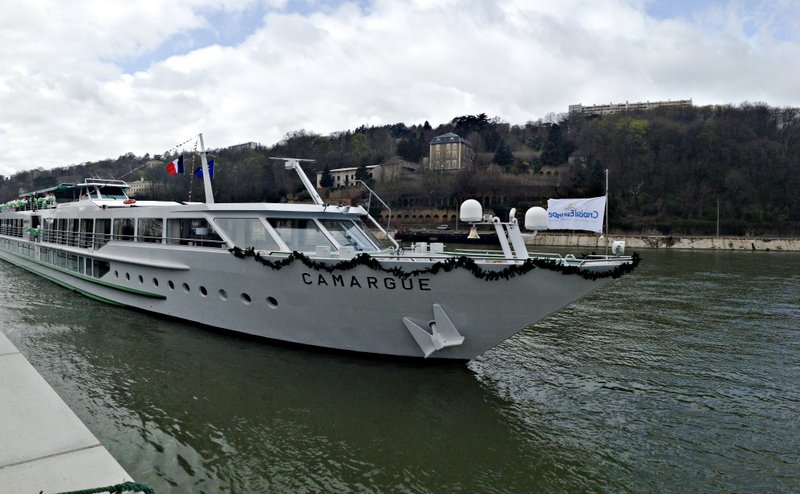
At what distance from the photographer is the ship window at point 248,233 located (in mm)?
9727

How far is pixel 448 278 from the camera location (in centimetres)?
793

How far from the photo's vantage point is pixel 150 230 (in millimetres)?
12000

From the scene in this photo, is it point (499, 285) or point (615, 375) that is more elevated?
point (499, 285)

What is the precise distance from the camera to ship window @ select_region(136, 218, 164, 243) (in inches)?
461

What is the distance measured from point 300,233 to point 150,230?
4798 mm

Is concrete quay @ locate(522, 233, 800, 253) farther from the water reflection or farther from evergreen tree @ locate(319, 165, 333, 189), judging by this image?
the water reflection

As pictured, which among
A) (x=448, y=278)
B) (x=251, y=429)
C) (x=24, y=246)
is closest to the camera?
(x=251, y=429)

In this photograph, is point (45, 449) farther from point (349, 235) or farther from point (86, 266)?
point (86, 266)

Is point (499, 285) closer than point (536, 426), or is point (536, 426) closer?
point (536, 426)

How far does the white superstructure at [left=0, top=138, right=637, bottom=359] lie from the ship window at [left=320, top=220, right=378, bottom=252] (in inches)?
1.3

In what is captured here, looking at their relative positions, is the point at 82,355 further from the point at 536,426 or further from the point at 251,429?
the point at 536,426

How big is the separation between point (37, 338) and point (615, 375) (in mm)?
12680

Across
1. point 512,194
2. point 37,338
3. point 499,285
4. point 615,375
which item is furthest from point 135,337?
point 512,194

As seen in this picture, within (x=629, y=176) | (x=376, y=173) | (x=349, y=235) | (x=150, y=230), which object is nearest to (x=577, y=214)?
(x=349, y=235)
